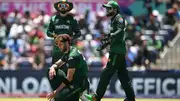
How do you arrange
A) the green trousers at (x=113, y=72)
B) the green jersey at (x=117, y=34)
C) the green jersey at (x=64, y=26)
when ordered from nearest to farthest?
the green jersey at (x=117, y=34) → the green trousers at (x=113, y=72) → the green jersey at (x=64, y=26)

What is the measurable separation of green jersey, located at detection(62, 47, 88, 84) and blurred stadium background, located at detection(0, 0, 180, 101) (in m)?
6.82

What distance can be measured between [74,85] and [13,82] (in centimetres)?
859

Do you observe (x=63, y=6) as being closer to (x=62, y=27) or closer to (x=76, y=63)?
(x=62, y=27)

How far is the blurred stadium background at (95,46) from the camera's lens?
61.2 feet

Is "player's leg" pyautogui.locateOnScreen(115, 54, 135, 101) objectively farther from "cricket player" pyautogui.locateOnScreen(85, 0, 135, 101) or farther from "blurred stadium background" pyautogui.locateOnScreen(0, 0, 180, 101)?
"blurred stadium background" pyautogui.locateOnScreen(0, 0, 180, 101)

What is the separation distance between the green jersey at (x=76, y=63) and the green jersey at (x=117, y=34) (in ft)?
8.37

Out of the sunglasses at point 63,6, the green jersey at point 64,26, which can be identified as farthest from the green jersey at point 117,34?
the sunglasses at point 63,6

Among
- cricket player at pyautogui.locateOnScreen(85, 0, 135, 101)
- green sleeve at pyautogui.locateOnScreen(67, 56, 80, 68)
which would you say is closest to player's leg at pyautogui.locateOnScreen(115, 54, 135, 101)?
cricket player at pyautogui.locateOnScreen(85, 0, 135, 101)

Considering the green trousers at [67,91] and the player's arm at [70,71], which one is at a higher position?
the player's arm at [70,71]

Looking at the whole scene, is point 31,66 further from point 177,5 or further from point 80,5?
point 177,5

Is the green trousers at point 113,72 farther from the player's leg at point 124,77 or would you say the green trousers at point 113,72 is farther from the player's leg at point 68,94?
the player's leg at point 68,94

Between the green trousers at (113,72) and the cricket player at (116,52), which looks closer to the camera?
the cricket player at (116,52)

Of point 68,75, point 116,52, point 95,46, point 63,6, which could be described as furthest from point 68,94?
point 95,46

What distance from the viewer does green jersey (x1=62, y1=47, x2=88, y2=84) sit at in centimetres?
1023
